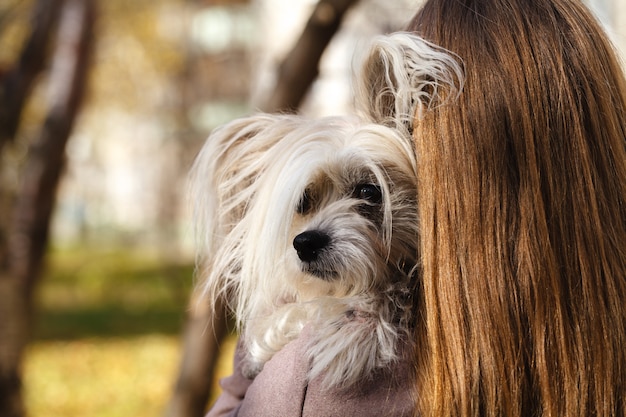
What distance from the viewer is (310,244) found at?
1.73 meters

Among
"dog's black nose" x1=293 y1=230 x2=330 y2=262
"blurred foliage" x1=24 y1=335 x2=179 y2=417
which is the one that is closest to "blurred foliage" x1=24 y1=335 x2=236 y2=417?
"blurred foliage" x1=24 y1=335 x2=179 y2=417

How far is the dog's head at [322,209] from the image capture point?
169cm

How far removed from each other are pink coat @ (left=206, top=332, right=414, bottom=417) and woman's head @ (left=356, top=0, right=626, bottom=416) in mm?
50

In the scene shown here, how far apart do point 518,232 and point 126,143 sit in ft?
72.8

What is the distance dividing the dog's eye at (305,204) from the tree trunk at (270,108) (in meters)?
1.09

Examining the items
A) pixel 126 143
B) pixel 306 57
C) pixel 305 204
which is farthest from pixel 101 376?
pixel 126 143

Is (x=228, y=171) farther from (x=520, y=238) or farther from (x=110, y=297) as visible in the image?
(x=110, y=297)

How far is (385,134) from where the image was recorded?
1.64 metres

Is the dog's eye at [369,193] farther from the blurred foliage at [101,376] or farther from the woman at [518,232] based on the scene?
the blurred foliage at [101,376]

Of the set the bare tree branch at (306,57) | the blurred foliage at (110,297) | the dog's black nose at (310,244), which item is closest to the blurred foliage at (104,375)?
the blurred foliage at (110,297)

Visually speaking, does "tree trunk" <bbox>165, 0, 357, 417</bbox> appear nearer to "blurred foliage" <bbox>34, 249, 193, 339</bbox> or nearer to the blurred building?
the blurred building

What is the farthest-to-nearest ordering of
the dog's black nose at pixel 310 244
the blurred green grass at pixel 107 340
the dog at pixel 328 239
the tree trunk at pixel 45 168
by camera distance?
the blurred green grass at pixel 107 340 → the tree trunk at pixel 45 168 → the dog's black nose at pixel 310 244 → the dog at pixel 328 239

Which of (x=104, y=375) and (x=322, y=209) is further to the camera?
(x=104, y=375)

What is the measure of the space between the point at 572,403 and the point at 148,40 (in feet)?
41.2
